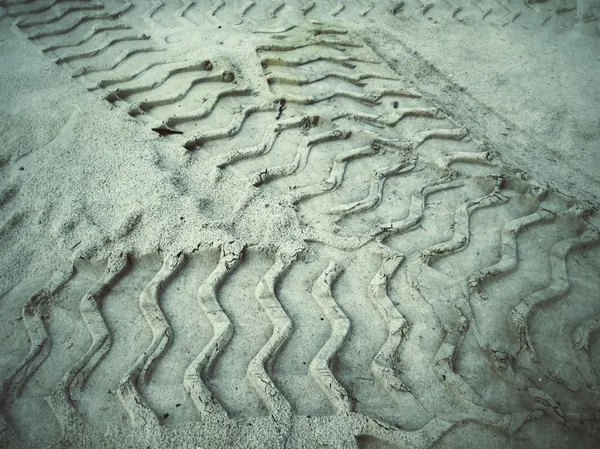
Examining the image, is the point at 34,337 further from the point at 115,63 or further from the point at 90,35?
the point at 90,35

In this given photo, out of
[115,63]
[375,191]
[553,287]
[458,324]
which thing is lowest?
[553,287]

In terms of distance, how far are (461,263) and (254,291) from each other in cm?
82

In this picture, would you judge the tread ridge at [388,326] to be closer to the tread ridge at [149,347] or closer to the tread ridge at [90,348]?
the tread ridge at [149,347]

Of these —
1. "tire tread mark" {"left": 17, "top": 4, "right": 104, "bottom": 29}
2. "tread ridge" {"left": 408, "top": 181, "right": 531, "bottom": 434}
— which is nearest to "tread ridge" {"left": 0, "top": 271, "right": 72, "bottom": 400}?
"tread ridge" {"left": 408, "top": 181, "right": 531, "bottom": 434}

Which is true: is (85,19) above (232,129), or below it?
above

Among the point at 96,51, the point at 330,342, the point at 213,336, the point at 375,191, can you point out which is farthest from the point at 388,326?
the point at 96,51

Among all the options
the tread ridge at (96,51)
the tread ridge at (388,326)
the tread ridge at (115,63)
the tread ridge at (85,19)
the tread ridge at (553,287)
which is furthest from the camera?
the tread ridge at (85,19)

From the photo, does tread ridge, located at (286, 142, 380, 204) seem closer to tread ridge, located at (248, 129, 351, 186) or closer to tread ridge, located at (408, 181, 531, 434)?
tread ridge, located at (248, 129, 351, 186)

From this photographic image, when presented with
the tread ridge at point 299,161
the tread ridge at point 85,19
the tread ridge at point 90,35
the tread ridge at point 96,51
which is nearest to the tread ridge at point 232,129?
the tread ridge at point 299,161

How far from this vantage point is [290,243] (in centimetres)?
174

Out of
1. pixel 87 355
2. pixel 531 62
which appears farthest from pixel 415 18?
pixel 87 355

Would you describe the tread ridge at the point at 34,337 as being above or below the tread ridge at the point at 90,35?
below

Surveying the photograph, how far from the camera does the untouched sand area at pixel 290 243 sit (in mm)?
1284

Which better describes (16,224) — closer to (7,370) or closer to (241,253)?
(7,370)
